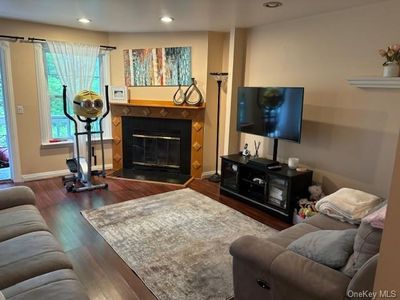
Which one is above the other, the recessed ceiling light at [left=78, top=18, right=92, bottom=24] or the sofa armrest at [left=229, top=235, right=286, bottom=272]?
the recessed ceiling light at [left=78, top=18, right=92, bottom=24]

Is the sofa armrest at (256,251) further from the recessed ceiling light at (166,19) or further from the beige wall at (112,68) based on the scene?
the beige wall at (112,68)

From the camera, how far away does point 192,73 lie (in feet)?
15.5

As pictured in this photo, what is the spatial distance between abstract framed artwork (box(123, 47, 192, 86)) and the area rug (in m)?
1.92

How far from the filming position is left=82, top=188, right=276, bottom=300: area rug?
2.24m

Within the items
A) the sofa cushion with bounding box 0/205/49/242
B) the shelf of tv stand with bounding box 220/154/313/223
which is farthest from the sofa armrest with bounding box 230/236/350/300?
the shelf of tv stand with bounding box 220/154/313/223

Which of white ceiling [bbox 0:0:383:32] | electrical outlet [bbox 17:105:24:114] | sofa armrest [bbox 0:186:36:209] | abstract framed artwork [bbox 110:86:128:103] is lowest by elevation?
sofa armrest [bbox 0:186:36:209]

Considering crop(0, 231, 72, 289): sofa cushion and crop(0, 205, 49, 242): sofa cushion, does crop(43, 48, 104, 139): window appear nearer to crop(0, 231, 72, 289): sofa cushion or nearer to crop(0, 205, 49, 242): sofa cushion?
crop(0, 205, 49, 242): sofa cushion

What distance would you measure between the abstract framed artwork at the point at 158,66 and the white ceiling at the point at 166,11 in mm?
471

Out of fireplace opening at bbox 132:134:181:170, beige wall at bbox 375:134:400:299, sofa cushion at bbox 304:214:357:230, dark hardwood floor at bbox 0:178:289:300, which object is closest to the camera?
beige wall at bbox 375:134:400:299

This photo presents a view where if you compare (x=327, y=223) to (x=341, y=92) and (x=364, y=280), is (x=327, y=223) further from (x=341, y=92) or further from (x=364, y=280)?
(x=341, y=92)

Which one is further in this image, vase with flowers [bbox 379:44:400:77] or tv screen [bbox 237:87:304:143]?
tv screen [bbox 237:87:304:143]

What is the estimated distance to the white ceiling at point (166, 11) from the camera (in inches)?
119

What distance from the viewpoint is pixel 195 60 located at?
4668 millimetres

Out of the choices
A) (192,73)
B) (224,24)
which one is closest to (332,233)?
(224,24)
